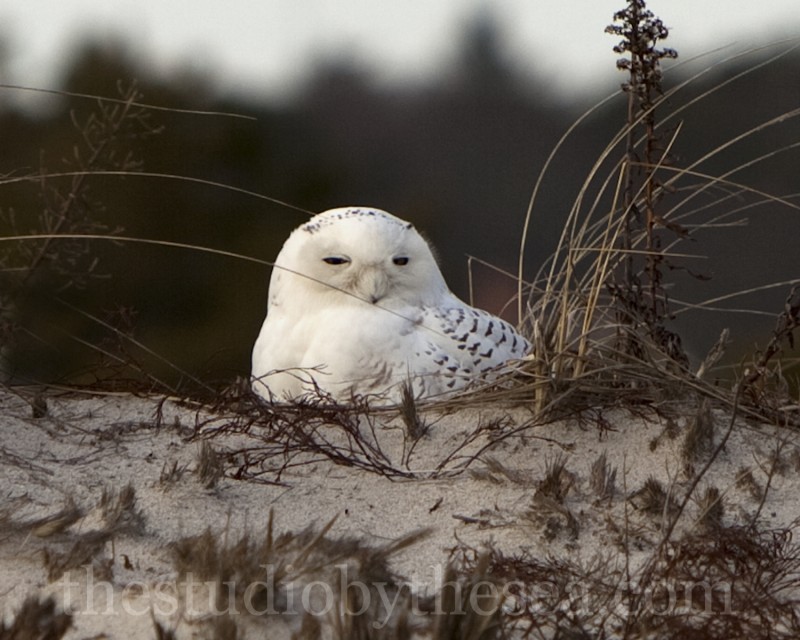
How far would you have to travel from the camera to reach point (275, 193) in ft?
49.1

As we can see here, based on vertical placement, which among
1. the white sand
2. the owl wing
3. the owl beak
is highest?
the owl beak

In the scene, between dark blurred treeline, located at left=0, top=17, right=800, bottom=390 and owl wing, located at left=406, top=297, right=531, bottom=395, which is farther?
dark blurred treeline, located at left=0, top=17, right=800, bottom=390

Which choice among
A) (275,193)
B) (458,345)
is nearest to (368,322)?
(458,345)

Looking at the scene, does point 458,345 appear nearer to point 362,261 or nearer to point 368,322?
point 368,322

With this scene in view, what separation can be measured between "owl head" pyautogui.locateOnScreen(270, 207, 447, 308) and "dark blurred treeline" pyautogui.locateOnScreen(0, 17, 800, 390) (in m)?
1.38

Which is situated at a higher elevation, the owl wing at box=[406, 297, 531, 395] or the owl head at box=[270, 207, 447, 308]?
the owl head at box=[270, 207, 447, 308]

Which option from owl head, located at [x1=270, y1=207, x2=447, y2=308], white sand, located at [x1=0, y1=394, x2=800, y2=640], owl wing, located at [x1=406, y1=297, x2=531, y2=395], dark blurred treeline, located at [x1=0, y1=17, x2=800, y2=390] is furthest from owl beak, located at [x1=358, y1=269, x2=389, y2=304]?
dark blurred treeline, located at [x1=0, y1=17, x2=800, y2=390]

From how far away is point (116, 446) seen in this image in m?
3.69

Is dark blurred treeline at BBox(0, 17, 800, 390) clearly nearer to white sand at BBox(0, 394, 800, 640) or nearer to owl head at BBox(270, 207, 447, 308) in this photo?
owl head at BBox(270, 207, 447, 308)

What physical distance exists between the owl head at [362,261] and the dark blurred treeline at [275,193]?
138cm

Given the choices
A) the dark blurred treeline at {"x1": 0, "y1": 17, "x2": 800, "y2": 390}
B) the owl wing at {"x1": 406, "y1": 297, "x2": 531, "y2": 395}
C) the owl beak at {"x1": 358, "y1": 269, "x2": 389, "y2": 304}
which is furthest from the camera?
the dark blurred treeline at {"x1": 0, "y1": 17, "x2": 800, "y2": 390}

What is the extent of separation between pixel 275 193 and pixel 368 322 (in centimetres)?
1047

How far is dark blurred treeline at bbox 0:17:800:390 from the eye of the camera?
12.2 m

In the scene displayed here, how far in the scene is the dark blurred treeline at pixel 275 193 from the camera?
12180 mm
